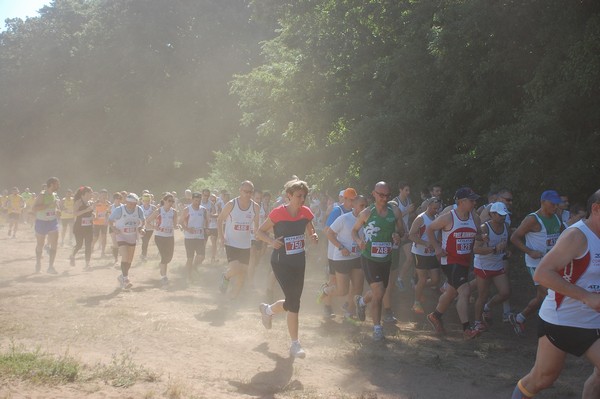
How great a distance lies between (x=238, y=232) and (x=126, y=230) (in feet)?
9.95

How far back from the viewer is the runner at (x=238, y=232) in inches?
443

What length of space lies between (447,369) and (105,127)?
45.0 m

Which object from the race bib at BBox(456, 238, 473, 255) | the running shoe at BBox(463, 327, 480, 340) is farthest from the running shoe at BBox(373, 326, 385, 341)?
the race bib at BBox(456, 238, 473, 255)

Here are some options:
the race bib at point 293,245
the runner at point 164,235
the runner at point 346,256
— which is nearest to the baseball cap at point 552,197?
the runner at point 346,256

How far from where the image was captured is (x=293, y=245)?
26.1 feet

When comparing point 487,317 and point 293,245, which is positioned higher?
point 293,245

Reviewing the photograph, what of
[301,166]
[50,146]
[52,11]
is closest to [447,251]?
[301,166]

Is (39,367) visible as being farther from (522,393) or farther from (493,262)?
(493,262)

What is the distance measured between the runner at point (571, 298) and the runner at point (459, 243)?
13.6 feet

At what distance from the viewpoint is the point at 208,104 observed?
45.8m

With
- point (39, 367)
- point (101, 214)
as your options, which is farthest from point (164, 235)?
point (39, 367)

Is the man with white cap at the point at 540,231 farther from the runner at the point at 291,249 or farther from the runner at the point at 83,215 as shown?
the runner at the point at 83,215

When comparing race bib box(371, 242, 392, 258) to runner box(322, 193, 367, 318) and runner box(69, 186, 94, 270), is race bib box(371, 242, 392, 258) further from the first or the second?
runner box(69, 186, 94, 270)

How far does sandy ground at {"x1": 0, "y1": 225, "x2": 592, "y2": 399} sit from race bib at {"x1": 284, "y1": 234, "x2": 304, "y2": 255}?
1354mm
